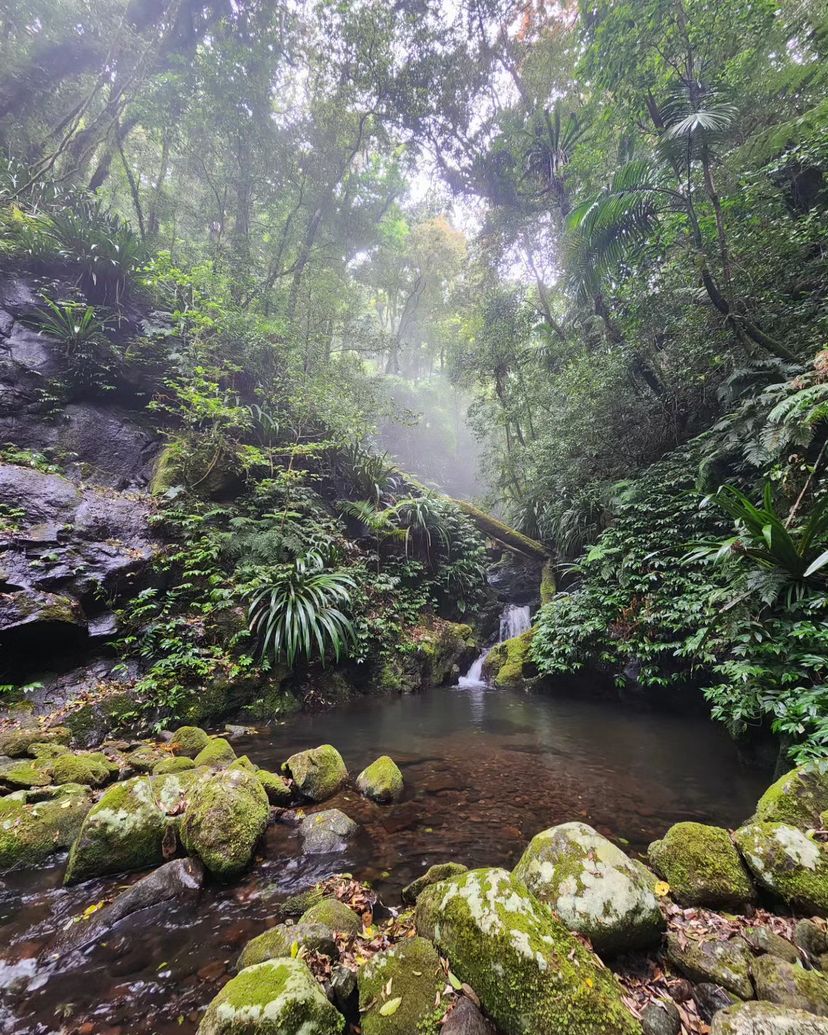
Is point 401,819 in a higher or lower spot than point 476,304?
lower

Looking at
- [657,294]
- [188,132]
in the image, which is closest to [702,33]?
[657,294]

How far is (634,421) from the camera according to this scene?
813cm

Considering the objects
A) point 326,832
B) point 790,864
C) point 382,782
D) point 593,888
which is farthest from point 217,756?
point 790,864

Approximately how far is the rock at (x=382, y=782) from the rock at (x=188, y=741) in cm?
180

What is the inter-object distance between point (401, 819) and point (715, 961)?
2.12 meters

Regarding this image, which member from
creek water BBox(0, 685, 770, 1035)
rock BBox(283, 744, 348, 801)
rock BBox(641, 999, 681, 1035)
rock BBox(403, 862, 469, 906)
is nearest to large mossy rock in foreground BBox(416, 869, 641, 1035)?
rock BBox(641, 999, 681, 1035)

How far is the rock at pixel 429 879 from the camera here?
245 centimetres

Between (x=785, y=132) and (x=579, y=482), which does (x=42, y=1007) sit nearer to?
(x=579, y=482)

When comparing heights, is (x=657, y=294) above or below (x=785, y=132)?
below

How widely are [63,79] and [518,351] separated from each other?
13555 millimetres

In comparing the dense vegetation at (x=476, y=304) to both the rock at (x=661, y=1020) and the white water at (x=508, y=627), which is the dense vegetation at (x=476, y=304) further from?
the rock at (x=661, y=1020)

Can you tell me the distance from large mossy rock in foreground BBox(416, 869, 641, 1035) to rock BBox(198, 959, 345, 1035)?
54 centimetres

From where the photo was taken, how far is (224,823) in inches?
106

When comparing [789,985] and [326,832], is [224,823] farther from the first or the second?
[789,985]
